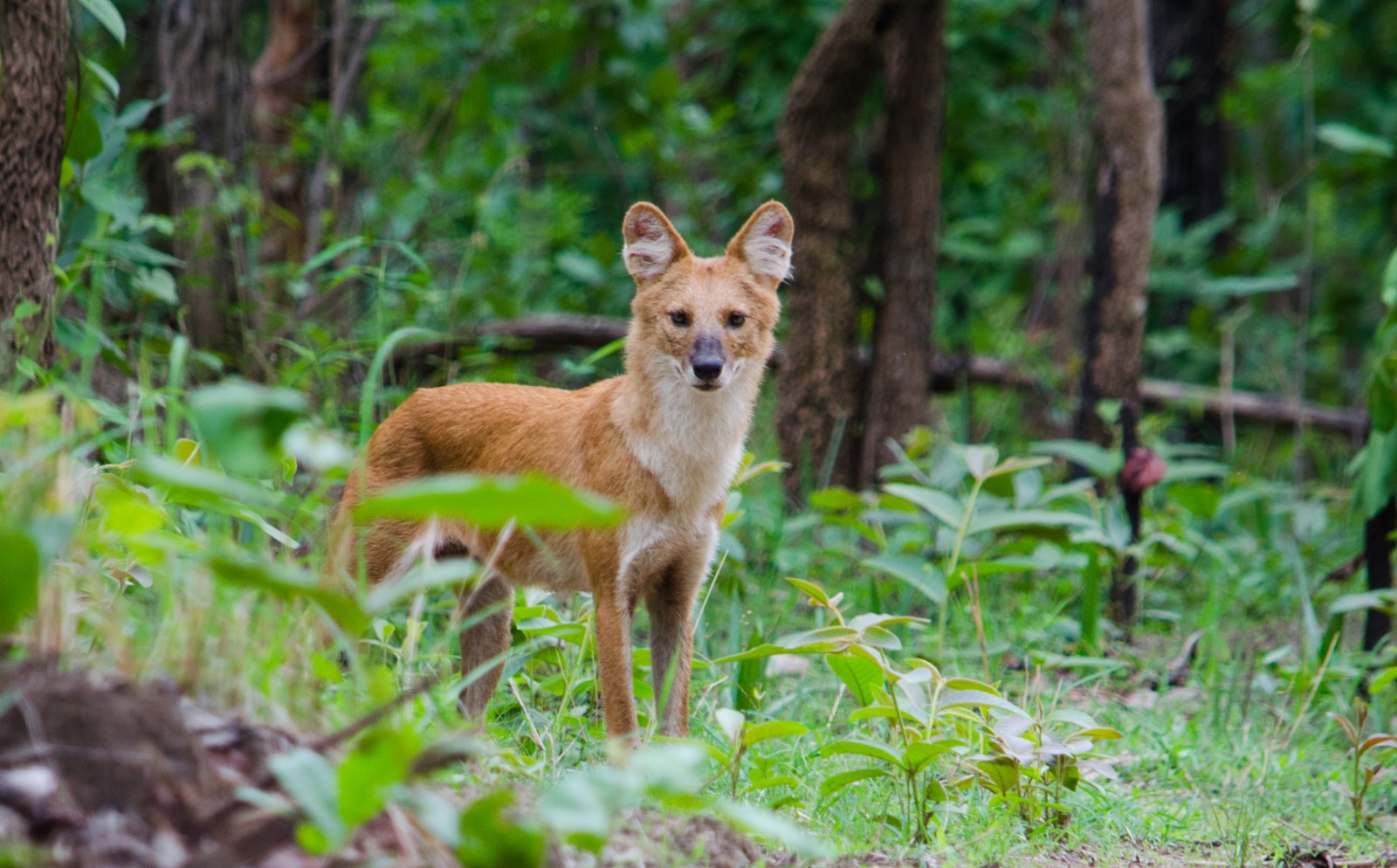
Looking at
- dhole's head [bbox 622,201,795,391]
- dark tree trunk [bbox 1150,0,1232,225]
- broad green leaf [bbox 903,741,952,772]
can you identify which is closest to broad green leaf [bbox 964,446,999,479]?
dhole's head [bbox 622,201,795,391]

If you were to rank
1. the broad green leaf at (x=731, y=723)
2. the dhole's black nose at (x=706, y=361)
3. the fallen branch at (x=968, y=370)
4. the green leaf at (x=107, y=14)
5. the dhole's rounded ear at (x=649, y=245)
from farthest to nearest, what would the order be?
1. the fallen branch at (x=968, y=370)
2. the dhole's rounded ear at (x=649, y=245)
3. the dhole's black nose at (x=706, y=361)
4. the green leaf at (x=107, y=14)
5. the broad green leaf at (x=731, y=723)

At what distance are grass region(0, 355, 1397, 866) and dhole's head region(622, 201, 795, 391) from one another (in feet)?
2.33

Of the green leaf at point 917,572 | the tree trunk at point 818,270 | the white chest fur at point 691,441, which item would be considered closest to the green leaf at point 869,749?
the white chest fur at point 691,441

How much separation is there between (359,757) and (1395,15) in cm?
1063

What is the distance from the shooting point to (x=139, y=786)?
5.53 ft

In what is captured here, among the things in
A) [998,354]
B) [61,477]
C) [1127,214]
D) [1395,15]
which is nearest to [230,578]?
[61,477]

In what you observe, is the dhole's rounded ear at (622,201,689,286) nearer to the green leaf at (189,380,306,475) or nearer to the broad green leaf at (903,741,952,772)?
the broad green leaf at (903,741,952,772)

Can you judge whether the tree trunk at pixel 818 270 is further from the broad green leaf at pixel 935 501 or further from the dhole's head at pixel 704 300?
the dhole's head at pixel 704 300

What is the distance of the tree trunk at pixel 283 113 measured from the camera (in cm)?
674

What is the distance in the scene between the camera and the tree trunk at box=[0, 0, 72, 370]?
316 cm

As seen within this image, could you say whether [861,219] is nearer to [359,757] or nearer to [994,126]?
[994,126]

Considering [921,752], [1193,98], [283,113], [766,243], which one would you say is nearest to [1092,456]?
[766,243]

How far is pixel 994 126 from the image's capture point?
8.54m

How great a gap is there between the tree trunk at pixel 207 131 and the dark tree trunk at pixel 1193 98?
5.98m
